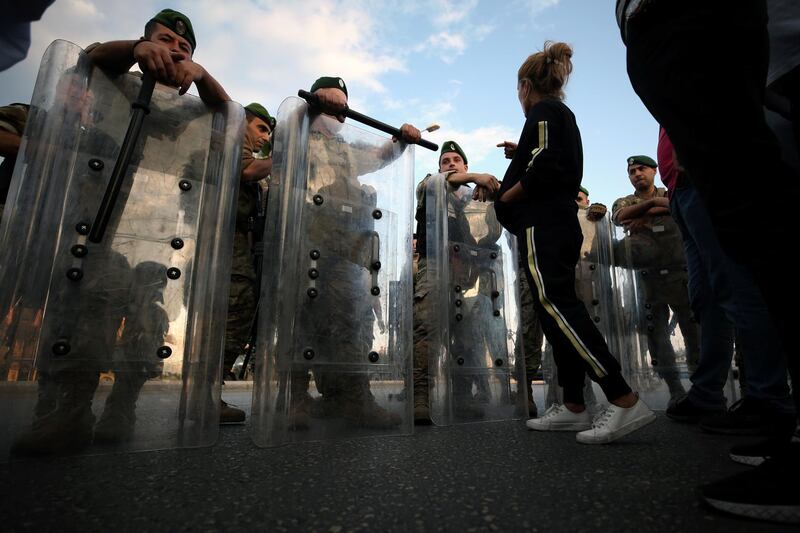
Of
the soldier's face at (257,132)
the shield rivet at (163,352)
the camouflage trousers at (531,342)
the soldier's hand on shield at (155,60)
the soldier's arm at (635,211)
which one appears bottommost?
the shield rivet at (163,352)

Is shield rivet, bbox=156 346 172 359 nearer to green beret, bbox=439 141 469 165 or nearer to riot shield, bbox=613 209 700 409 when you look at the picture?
green beret, bbox=439 141 469 165

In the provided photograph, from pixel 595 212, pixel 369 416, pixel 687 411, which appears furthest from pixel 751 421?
pixel 595 212

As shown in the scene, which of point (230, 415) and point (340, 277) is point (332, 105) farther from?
point (230, 415)

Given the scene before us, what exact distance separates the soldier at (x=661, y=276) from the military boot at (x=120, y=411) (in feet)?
9.65

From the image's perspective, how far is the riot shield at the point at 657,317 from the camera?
2836mm

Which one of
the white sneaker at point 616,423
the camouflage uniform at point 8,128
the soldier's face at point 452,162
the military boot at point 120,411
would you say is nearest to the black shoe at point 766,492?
the white sneaker at point 616,423

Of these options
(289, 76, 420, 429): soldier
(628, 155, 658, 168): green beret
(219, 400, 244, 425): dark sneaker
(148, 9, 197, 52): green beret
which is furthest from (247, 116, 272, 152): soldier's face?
(628, 155, 658, 168): green beret

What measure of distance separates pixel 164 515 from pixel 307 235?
1071mm

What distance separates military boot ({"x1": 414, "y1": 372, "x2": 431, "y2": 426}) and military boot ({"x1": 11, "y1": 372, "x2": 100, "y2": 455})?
1399 mm

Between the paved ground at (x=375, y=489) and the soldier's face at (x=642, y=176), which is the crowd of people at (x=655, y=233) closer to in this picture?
the paved ground at (x=375, y=489)

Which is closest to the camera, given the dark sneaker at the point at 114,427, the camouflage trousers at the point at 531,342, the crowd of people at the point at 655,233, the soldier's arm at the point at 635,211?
the crowd of people at the point at 655,233

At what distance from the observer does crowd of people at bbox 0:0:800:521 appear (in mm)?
843

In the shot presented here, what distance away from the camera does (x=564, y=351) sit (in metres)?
1.60

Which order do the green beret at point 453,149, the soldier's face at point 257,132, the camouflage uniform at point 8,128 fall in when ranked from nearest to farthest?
the camouflage uniform at point 8,128 → the soldier's face at point 257,132 → the green beret at point 453,149
